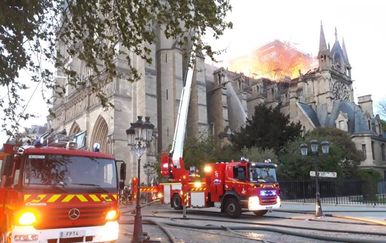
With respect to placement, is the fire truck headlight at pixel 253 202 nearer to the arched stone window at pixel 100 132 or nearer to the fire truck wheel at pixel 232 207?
the fire truck wheel at pixel 232 207

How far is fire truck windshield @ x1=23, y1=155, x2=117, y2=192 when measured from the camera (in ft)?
23.4

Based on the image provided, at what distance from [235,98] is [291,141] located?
22.6 m

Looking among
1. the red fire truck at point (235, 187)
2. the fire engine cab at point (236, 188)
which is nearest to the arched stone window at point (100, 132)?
the red fire truck at point (235, 187)

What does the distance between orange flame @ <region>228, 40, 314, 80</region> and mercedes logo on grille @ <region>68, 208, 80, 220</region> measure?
84991 mm

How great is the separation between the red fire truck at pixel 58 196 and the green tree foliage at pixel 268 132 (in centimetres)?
2876

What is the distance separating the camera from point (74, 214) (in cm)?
711

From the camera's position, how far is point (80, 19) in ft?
26.3

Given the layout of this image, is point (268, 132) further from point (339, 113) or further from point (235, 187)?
point (235, 187)

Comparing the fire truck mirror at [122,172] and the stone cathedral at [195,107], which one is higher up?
the stone cathedral at [195,107]

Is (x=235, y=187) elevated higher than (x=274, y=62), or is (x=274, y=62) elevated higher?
(x=274, y=62)

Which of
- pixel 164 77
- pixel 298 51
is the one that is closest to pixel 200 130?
pixel 164 77

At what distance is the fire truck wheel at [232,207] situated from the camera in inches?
647

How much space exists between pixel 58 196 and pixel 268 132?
30.4 m

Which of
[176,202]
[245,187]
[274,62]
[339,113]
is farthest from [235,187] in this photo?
[274,62]
